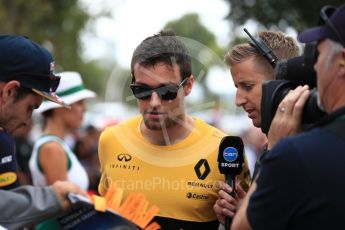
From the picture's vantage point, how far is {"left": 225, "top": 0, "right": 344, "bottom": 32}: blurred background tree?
29.3ft

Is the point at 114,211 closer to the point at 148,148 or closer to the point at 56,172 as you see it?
the point at 148,148

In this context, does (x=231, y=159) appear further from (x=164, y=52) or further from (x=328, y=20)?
(x=328, y=20)

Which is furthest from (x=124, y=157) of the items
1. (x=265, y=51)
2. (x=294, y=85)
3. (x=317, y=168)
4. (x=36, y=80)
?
(x=317, y=168)

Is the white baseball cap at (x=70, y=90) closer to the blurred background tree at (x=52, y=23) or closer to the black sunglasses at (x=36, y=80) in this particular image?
the black sunglasses at (x=36, y=80)

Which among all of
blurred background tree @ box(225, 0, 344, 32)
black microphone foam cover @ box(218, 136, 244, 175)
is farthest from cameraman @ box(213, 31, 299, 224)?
blurred background tree @ box(225, 0, 344, 32)

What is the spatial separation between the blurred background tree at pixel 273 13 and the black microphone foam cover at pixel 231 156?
18.9ft

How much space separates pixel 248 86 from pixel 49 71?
1187mm

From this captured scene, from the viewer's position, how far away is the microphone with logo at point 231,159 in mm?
3385

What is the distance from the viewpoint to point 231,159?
339cm

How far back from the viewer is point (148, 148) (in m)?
3.85

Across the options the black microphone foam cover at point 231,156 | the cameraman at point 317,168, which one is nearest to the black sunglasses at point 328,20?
the cameraman at point 317,168

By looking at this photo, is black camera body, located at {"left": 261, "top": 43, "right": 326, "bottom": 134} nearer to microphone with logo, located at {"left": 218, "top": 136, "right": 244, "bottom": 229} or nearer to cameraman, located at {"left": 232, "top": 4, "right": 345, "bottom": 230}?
cameraman, located at {"left": 232, "top": 4, "right": 345, "bottom": 230}

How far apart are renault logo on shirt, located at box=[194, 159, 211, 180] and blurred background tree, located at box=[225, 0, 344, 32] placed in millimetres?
5545

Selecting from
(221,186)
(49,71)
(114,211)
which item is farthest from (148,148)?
(114,211)
